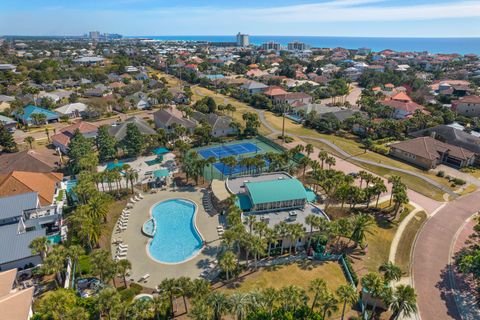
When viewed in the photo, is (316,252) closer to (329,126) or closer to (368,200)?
(368,200)

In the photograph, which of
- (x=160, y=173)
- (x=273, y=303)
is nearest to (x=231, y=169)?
(x=160, y=173)

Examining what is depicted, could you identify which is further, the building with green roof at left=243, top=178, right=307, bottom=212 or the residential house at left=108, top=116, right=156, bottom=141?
the residential house at left=108, top=116, right=156, bottom=141

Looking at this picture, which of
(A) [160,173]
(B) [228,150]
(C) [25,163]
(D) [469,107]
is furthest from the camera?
(D) [469,107]

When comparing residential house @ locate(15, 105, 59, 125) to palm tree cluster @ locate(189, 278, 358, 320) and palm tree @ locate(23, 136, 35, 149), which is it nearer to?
palm tree @ locate(23, 136, 35, 149)

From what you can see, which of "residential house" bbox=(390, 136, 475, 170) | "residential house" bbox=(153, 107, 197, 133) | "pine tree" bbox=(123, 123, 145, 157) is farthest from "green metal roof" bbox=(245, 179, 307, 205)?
"residential house" bbox=(153, 107, 197, 133)

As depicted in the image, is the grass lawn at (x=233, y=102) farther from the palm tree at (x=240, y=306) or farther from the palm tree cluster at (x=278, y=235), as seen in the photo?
the palm tree at (x=240, y=306)

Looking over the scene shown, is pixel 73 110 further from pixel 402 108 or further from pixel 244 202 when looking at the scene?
pixel 402 108
